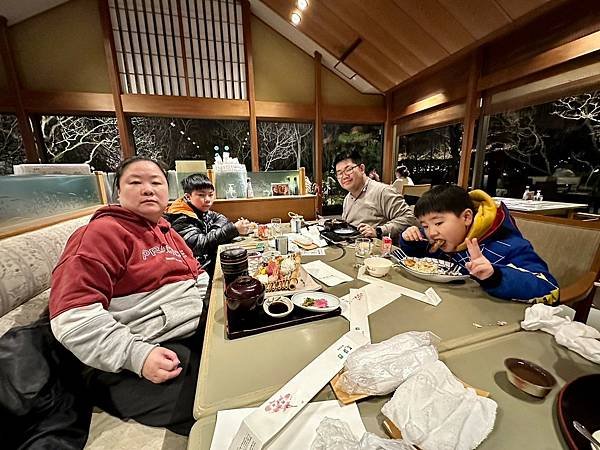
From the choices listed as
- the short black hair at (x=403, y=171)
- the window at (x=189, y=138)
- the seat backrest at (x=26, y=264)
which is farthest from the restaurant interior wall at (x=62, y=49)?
the short black hair at (x=403, y=171)

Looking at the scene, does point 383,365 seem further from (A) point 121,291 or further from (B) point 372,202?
(B) point 372,202

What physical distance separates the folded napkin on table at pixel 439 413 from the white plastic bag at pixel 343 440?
33 millimetres

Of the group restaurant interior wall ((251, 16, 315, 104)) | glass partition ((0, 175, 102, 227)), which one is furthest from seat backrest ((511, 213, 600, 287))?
restaurant interior wall ((251, 16, 315, 104))

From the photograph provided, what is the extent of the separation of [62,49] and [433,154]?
Answer: 18.0 ft

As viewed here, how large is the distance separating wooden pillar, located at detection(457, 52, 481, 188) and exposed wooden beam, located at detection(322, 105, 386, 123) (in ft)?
5.20

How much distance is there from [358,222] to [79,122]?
417 centimetres

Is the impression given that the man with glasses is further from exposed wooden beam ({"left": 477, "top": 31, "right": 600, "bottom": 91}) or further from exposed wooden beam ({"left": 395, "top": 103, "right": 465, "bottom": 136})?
exposed wooden beam ({"left": 395, "top": 103, "right": 465, "bottom": 136})

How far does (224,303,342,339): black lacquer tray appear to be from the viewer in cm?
80

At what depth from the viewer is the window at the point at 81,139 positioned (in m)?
3.56

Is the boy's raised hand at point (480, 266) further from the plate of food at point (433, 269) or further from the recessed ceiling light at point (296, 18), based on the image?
the recessed ceiling light at point (296, 18)

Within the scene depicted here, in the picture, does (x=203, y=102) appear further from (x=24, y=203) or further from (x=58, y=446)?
(x=58, y=446)

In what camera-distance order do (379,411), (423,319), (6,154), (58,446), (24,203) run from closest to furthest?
(379,411) → (58,446) → (423,319) → (24,203) → (6,154)

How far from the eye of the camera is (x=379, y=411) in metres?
0.54

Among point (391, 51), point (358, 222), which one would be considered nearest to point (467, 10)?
point (391, 51)
